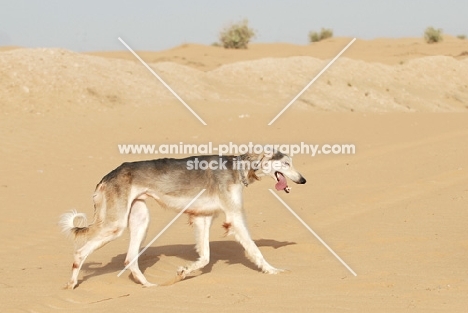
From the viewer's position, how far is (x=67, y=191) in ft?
48.6

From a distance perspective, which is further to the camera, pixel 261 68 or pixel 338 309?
pixel 261 68

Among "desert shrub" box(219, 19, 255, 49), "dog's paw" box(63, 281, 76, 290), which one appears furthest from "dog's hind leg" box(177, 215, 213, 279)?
"desert shrub" box(219, 19, 255, 49)

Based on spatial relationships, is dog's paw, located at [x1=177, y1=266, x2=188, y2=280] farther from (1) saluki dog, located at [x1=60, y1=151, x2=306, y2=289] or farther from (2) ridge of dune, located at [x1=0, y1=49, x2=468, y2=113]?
(2) ridge of dune, located at [x1=0, y1=49, x2=468, y2=113]

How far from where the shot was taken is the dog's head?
28.7 feet

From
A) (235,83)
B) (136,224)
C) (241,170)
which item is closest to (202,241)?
(136,224)

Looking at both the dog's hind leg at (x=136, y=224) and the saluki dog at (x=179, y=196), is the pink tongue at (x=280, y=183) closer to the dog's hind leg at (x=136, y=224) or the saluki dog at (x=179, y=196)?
the saluki dog at (x=179, y=196)

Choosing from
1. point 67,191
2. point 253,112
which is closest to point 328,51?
point 253,112

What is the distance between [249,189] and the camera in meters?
14.9

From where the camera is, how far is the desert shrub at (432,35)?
65.2m

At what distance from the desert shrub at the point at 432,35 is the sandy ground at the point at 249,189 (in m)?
30.6

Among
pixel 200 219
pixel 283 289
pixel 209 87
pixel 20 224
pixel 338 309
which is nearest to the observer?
pixel 338 309

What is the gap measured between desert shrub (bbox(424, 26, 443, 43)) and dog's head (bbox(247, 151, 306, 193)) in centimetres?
5981

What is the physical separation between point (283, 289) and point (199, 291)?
0.83m

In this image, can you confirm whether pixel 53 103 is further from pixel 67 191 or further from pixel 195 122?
pixel 67 191
